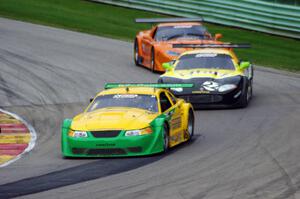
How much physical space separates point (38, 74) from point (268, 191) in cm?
1491

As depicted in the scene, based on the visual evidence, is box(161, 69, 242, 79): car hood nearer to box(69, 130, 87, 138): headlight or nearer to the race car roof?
the race car roof

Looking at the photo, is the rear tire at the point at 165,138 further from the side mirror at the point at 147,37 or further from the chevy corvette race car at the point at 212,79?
the side mirror at the point at 147,37

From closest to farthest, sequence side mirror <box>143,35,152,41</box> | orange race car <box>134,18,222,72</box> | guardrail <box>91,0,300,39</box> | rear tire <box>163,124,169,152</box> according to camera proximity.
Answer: rear tire <box>163,124,169,152</box> → orange race car <box>134,18,222,72</box> → side mirror <box>143,35,152,41</box> → guardrail <box>91,0,300,39</box>

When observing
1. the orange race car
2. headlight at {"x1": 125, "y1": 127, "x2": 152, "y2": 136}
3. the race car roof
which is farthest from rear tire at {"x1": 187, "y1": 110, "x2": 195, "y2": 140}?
the orange race car

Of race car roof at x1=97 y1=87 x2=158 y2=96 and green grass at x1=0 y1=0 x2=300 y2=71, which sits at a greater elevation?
race car roof at x1=97 y1=87 x2=158 y2=96

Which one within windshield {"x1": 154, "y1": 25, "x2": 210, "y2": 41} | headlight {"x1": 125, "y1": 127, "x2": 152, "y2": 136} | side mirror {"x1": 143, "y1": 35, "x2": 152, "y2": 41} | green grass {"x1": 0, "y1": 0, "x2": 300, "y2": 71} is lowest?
green grass {"x1": 0, "y1": 0, "x2": 300, "y2": 71}

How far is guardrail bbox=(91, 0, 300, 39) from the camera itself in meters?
35.0

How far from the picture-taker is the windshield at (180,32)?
2825 cm

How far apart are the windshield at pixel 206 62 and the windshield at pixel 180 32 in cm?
534

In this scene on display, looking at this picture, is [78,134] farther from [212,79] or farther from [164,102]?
[212,79]

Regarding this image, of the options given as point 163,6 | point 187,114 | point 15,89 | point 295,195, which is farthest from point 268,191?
point 163,6

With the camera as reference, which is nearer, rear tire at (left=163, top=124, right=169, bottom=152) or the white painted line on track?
the white painted line on track

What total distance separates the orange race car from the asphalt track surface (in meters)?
0.37

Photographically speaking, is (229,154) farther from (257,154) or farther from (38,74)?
(38,74)
